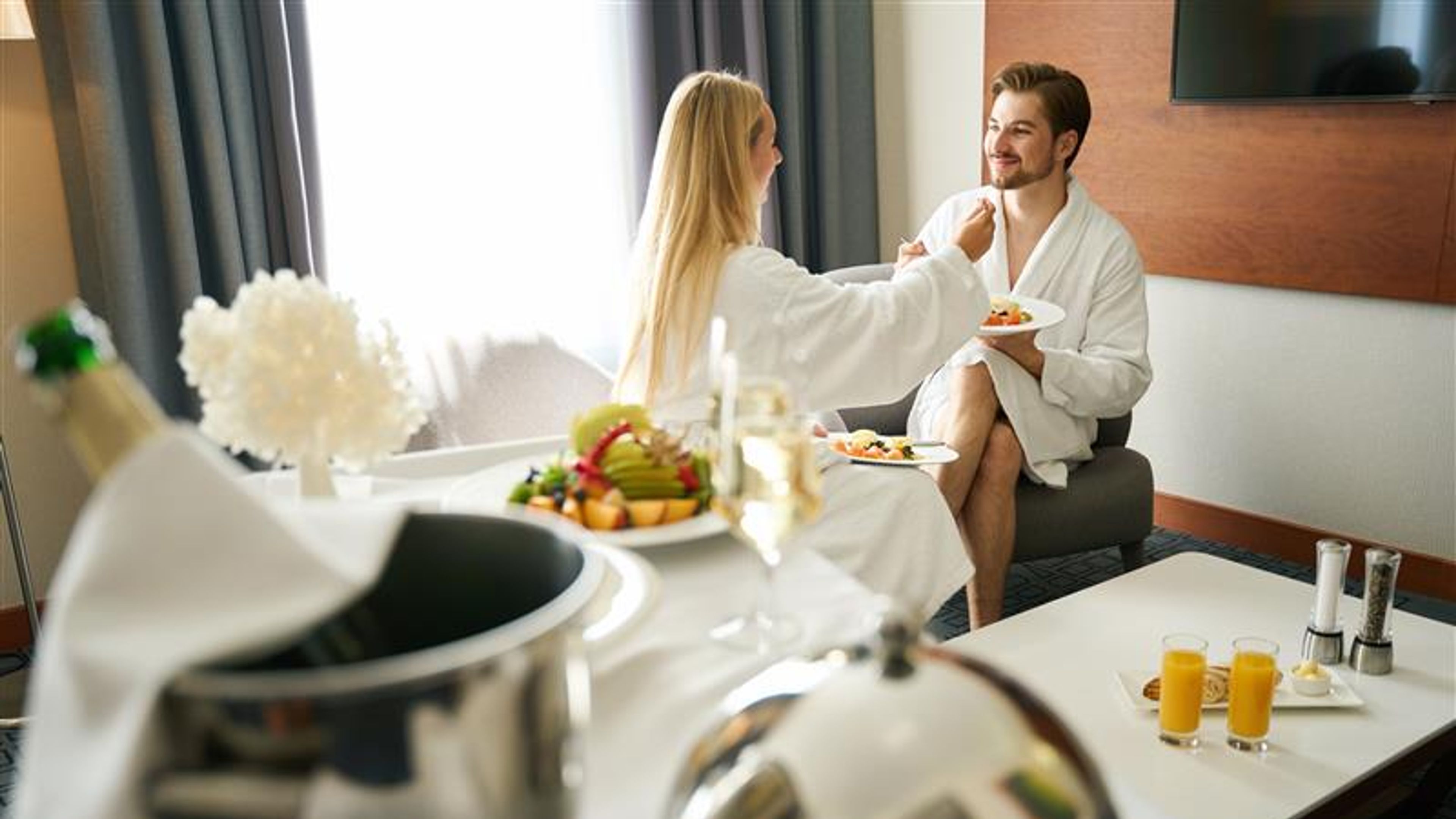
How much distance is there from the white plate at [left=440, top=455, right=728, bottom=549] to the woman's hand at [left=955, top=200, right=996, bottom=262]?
132cm

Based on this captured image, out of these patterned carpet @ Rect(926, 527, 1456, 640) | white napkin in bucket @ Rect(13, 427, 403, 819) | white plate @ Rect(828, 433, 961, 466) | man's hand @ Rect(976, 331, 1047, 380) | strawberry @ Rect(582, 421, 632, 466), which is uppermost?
white napkin in bucket @ Rect(13, 427, 403, 819)

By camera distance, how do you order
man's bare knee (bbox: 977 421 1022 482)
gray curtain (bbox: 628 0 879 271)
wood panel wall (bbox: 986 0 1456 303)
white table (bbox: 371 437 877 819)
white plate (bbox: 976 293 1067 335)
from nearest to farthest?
white table (bbox: 371 437 877 819)
white plate (bbox: 976 293 1067 335)
man's bare knee (bbox: 977 421 1022 482)
wood panel wall (bbox: 986 0 1456 303)
gray curtain (bbox: 628 0 879 271)

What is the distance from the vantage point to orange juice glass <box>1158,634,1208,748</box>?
1775mm

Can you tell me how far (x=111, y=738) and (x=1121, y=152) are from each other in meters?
3.73

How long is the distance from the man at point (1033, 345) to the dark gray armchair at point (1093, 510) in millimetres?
36

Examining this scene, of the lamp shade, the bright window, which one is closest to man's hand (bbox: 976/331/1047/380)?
the bright window

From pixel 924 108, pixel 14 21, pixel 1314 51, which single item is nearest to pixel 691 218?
pixel 14 21

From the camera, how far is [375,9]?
3602 millimetres

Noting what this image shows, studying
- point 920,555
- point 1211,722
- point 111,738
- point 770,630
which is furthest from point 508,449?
point 1211,722

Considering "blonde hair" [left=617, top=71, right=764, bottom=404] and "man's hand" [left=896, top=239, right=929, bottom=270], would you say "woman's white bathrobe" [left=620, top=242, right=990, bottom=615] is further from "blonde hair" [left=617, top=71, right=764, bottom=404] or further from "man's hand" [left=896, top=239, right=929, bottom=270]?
"man's hand" [left=896, top=239, right=929, bottom=270]

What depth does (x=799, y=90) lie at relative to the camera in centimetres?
434

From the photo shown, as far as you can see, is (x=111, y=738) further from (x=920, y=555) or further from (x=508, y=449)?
(x=920, y=555)

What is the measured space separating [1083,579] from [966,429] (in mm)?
796

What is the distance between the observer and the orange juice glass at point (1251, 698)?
1756mm
